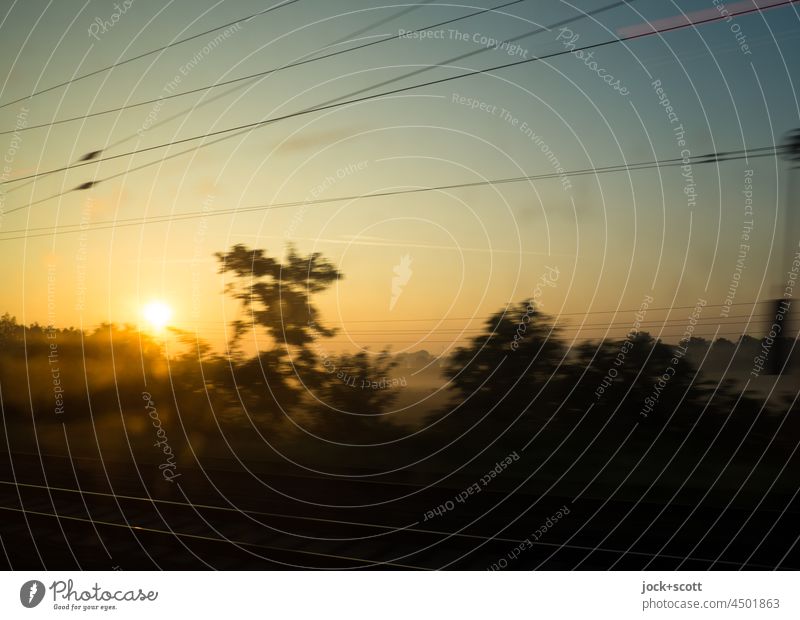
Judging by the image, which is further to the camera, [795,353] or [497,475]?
[497,475]

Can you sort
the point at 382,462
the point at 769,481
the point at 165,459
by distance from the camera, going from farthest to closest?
the point at 165,459 → the point at 382,462 → the point at 769,481

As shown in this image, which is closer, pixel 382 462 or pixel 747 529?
pixel 747 529

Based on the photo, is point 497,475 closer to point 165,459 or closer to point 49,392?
point 165,459

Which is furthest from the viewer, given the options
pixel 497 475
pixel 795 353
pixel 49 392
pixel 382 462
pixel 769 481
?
pixel 49 392

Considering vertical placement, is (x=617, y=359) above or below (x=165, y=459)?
above

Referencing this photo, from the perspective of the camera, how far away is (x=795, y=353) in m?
7.91

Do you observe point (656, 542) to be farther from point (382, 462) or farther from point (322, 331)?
point (382, 462)

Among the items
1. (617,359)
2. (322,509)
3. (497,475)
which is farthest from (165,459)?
(617,359)

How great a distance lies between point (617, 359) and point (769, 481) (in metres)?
2.32

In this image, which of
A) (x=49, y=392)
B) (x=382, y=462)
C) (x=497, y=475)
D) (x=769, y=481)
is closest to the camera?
(x=769, y=481)

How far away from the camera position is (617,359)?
8.71 metres

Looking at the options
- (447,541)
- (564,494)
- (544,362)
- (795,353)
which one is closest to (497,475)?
(564,494)

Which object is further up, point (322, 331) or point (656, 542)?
point (322, 331)

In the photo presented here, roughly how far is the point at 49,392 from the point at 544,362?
11.1 m
